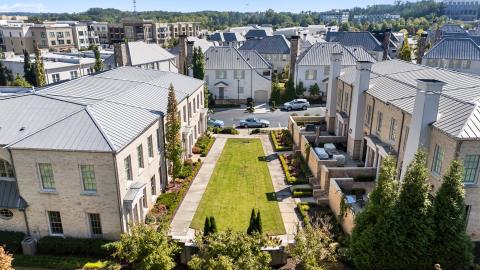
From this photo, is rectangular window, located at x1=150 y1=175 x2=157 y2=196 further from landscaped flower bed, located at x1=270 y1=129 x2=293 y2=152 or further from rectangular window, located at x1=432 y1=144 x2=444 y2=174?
rectangular window, located at x1=432 y1=144 x2=444 y2=174

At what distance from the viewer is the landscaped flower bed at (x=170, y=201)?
29322 mm

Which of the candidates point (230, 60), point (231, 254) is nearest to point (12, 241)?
point (231, 254)

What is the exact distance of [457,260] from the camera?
19.2 metres

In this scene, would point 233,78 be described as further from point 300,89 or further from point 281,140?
point 281,140

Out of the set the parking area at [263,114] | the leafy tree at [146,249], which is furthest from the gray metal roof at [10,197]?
the parking area at [263,114]

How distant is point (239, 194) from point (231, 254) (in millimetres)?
14408

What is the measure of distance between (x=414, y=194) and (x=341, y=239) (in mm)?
9070

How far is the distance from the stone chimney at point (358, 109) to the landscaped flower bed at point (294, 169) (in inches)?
239

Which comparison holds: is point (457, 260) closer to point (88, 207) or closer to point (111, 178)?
point (111, 178)

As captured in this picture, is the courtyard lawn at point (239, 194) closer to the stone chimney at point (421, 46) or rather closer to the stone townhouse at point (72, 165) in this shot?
the stone townhouse at point (72, 165)

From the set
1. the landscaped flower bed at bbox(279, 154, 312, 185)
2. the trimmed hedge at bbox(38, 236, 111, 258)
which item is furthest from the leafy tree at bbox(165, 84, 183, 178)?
the landscaped flower bed at bbox(279, 154, 312, 185)

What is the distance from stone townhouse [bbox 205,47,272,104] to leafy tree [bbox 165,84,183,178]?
3631cm

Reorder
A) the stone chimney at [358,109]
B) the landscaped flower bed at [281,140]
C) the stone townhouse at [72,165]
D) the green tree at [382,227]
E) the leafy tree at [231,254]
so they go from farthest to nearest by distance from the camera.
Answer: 1. the landscaped flower bed at [281,140]
2. the stone chimney at [358,109]
3. the stone townhouse at [72,165]
4. the green tree at [382,227]
5. the leafy tree at [231,254]

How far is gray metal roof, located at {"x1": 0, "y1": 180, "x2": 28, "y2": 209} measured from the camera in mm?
25406
